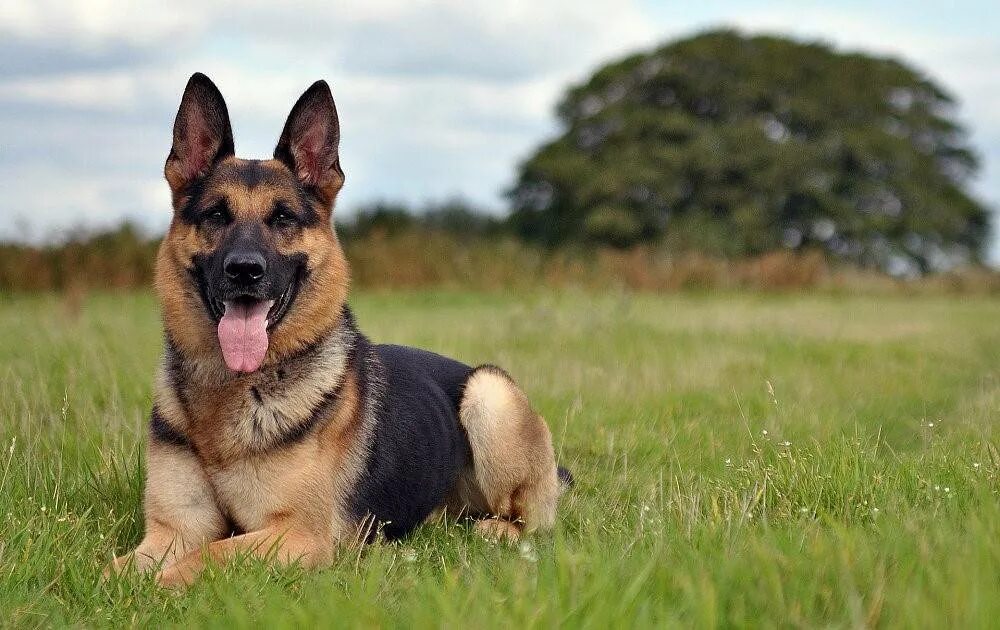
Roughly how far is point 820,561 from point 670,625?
0.70 meters

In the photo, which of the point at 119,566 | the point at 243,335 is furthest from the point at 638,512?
the point at 119,566

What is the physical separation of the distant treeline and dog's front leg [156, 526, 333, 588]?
14816 millimetres

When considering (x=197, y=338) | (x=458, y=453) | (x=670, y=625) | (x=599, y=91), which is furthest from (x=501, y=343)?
(x=599, y=91)

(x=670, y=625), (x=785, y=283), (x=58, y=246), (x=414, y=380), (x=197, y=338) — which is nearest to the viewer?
(x=670, y=625)

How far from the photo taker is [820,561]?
3152 mm

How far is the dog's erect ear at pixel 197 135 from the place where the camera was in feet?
14.9

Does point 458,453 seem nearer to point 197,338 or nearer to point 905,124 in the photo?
point 197,338

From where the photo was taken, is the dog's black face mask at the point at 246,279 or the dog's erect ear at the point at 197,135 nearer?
the dog's black face mask at the point at 246,279

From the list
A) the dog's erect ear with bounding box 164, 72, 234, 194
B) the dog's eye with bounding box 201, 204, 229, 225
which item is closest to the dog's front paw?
the dog's eye with bounding box 201, 204, 229, 225

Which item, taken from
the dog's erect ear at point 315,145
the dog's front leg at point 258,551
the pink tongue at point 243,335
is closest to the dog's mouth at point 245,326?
the pink tongue at point 243,335

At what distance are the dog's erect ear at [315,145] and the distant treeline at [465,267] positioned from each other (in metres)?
14.2

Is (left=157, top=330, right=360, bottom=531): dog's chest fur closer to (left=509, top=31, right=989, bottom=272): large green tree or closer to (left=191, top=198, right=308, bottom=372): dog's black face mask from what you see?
(left=191, top=198, right=308, bottom=372): dog's black face mask

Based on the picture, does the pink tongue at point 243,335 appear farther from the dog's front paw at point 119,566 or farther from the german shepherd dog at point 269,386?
the dog's front paw at point 119,566

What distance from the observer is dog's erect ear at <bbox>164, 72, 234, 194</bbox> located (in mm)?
4555
